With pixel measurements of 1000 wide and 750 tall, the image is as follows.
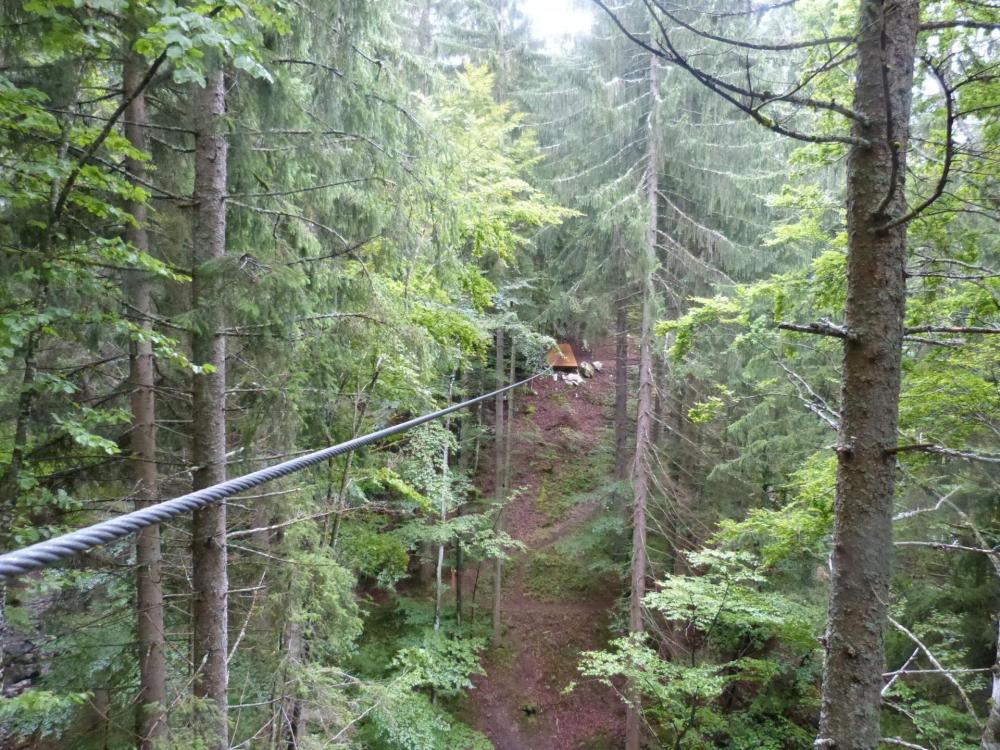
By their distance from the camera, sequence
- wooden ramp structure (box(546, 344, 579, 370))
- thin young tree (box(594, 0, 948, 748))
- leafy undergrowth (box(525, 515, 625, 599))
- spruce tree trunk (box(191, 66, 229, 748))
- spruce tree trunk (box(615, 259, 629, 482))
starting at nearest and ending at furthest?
thin young tree (box(594, 0, 948, 748)), spruce tree trunk (box(191, 66, 229, 748)), leafy undergrowth (box(525, 515, 625, 599)), spruce tree trunk (box(615, 259, 629, 482)), wooden ramp structure (box(546, 344, 579, 370))

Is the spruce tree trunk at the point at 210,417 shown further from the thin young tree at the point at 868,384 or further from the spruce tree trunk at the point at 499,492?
the spruce tree trunk at the point at 499,492

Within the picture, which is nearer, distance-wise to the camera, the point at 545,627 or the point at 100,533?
the point at 100,533

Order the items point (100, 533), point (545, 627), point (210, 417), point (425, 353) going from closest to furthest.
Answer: point (100, 533)
point (210, 417)
point (425, 353)
point (545, 627)

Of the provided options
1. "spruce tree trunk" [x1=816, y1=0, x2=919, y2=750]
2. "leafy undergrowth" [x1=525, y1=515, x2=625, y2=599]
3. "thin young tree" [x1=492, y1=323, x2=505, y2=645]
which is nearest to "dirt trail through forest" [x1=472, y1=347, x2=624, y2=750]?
"leafy undergrowth" [x1=525, y1=515, x2=625, y2=599]

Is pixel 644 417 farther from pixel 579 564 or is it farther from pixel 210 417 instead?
pixel 210 417

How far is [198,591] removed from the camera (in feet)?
12.5

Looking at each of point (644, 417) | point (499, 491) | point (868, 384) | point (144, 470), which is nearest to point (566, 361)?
point (499, 491)

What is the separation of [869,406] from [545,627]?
1125 cm

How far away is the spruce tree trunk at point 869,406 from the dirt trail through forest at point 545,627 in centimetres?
946

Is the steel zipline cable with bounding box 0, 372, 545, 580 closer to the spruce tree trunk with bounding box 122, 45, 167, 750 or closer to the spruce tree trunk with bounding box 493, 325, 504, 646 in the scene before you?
the spruce tree trunk with bounding box 122, 45, 167, 750

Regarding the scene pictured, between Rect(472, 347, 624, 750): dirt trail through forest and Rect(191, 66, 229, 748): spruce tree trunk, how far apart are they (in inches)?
302

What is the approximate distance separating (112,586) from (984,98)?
8.94 m

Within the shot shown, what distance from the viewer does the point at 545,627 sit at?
472 inches

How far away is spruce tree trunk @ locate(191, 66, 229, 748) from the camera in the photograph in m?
3.74
